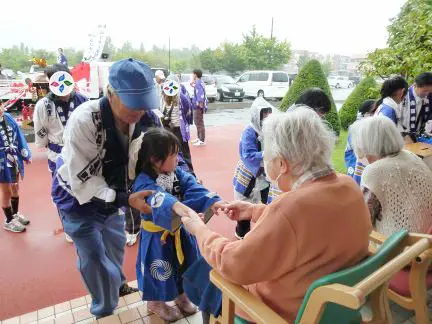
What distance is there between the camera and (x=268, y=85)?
1786 cm

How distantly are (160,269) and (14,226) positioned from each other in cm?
273

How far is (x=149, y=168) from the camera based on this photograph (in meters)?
1.84

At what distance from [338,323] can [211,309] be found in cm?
63

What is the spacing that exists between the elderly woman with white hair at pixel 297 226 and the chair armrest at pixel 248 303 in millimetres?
44

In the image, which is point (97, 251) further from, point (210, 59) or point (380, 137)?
point (210, 59)

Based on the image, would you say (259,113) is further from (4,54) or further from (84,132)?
(4,54)

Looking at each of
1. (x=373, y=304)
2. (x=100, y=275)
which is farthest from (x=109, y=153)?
(x=373, y=304)

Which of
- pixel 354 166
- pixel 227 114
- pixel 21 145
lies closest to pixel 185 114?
pixel 21 145

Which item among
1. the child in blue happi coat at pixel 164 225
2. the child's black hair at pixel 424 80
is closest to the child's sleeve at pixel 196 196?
the child in blue happi coat at pixel 164 225

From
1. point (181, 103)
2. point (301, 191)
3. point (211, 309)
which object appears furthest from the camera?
point (181, 103)

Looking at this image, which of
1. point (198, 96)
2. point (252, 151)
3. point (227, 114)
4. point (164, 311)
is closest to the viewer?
point (164, 311)

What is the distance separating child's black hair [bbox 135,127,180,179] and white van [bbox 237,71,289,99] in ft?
53.7

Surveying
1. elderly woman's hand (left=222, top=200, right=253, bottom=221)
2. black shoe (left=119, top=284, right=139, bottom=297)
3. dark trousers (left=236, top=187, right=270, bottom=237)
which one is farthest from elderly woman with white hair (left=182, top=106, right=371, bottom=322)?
dark trousers (left=236, top=187, right=270, bottom=237)

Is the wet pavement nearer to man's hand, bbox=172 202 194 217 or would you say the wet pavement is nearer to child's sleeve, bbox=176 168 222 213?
child's sleeve, bbox=176 168 222 213
